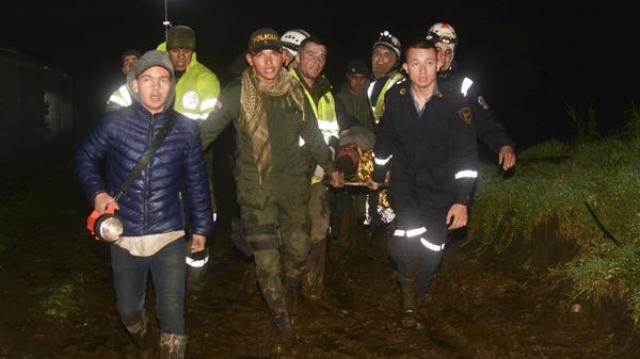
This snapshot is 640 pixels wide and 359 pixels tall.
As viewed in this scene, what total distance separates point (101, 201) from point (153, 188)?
35 cm

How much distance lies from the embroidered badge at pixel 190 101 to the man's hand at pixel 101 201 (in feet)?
5.63

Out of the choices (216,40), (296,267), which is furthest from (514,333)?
(216,40)

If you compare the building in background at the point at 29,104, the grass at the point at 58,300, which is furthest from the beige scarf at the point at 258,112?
the building in background at the point at 29,104

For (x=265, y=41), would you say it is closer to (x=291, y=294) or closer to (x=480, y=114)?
(x=480, y=114)

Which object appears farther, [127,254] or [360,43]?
[360,43]

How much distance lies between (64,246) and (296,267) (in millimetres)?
3910

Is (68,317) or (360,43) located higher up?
(360,43)

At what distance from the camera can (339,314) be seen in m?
5.79

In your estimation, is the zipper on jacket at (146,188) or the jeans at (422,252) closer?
the zipper on jacket at (146,188)

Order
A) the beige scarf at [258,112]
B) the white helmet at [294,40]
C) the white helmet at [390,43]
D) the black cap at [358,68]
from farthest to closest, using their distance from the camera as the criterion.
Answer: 1. the black cap at [358,68]
2. the white helmet at [390,43]
3. the white helmet at [294,40]
4. the beige scarf at [258,112]

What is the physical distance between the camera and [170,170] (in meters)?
4.09

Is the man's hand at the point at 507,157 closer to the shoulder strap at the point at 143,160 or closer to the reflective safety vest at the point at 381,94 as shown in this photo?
the reflective safety vest at the point at 381,94

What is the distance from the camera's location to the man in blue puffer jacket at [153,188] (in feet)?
13.1

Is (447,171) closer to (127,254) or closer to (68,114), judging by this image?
(127,254)
